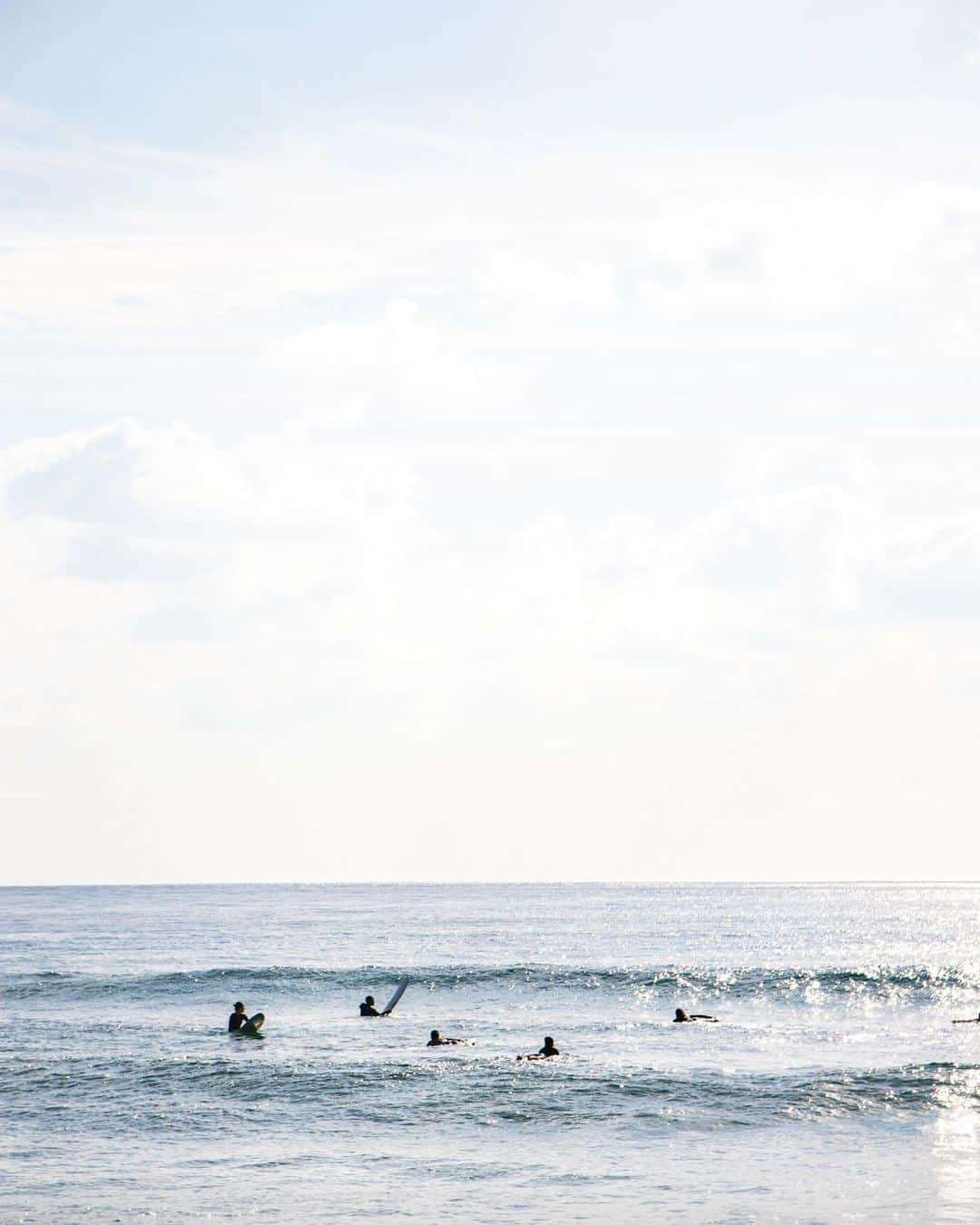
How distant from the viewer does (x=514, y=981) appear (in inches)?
2493

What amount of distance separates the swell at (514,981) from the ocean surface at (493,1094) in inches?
11.2

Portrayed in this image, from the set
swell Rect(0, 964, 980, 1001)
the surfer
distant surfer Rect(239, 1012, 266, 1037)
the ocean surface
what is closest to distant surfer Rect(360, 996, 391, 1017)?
the ocean surface

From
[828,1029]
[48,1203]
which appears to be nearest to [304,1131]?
[48,1203]

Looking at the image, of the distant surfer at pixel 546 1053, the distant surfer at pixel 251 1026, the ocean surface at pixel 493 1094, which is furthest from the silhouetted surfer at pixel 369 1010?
the distant surfer at pixel 546 1053

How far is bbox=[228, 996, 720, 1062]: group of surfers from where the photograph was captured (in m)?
39.5

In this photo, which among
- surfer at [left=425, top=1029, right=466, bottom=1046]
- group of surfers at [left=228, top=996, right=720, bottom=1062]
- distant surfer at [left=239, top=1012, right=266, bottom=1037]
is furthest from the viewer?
distant surfer at [left=239, top=1012, right=266, bottom=1037]

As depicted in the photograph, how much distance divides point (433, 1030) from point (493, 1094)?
11026 mm

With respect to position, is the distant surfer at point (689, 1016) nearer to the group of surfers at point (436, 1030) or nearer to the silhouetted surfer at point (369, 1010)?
the group of surfers at point (436, 1030)

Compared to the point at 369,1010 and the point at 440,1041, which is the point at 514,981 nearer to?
the point at 369,1010

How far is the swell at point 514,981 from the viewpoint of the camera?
196 ft

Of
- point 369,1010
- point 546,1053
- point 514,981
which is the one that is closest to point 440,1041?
point 546,1053

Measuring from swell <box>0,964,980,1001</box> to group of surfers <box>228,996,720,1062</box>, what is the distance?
913cm

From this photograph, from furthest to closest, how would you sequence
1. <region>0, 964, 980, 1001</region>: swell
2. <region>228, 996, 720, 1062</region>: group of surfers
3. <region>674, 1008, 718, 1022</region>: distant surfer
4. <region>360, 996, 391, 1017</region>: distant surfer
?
1. <region>0, 964, 980, 1001</region>: swell
2. <region>360, 996, 391, 1017</region>: distant surfer
3. <region>674, 1008, 718, 1022</region>: distant surfer
4. <region>228, 996, 720, 1062</region>: group of surfers

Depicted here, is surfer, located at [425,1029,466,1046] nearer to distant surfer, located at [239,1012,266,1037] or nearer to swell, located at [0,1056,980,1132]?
swell, located at [0,1056,980,1132]
